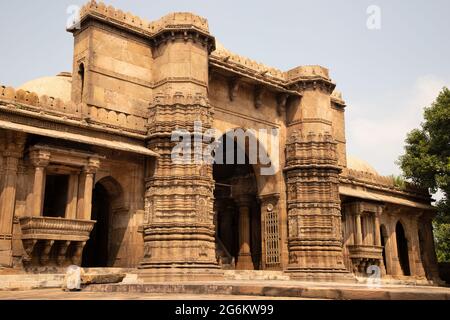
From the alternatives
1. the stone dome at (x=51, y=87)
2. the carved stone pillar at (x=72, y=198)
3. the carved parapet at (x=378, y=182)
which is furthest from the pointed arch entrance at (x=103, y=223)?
the carved parapet at (x=378, y=182)

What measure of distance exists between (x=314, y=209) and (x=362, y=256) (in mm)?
4473

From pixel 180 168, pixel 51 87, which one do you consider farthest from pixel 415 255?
pixel 51 87

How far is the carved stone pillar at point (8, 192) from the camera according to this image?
41.9 feet

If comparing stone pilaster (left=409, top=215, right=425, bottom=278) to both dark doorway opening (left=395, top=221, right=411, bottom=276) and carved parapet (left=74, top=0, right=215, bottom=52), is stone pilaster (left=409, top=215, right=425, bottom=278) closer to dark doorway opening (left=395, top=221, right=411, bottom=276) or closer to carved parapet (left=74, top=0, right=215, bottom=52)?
dark doorway opening (left=395, top=221, right=411, bottom=276)

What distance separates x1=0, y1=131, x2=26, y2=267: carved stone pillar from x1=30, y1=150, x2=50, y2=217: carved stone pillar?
499mm

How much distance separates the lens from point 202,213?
620 inches

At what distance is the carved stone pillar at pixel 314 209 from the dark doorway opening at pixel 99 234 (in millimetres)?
7618

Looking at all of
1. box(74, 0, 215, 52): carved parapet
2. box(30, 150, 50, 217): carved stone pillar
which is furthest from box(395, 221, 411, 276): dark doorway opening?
box(30, 150, 50, 217): carved stone pillar

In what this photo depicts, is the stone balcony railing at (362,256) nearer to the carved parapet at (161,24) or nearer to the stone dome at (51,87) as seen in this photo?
the carved parapet at (161,24)

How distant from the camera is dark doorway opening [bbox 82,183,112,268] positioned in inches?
657

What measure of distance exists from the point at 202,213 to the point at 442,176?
16.0 meters

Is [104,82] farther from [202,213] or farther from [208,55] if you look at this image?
[202,213]
